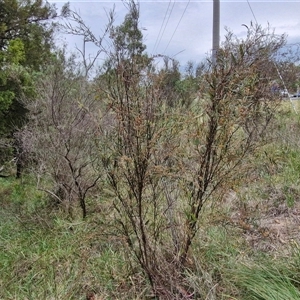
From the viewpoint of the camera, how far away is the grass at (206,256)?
2.42m

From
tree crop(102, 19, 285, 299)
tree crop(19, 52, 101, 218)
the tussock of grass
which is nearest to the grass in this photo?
the tussock of grass

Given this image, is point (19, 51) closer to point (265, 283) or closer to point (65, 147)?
point (65, 147)

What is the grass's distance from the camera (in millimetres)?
2416

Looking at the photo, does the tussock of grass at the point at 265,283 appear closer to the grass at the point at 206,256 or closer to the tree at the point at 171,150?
the grass at the point at 206,256

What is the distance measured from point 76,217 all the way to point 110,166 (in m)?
2.86

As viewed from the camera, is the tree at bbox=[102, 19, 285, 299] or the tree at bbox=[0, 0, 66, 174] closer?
the tree at bbox=[102, 19, 285, 299]

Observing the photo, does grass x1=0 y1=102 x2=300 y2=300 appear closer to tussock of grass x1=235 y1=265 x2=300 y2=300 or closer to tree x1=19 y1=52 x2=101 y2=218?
tussock of grass x1=235 y1=265 x2=300 y2=300

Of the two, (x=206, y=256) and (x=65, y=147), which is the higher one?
(x=65, y=147)


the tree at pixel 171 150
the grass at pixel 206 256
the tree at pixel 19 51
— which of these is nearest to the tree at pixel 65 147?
the grass at pixel 206 256

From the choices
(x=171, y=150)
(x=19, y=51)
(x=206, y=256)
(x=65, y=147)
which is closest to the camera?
(x=171, y=150)

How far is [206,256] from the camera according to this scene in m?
2.79

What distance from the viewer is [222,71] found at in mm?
2158

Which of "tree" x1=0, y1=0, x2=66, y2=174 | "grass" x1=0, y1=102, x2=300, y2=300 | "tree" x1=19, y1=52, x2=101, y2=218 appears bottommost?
"grass" x1=0, y1=102, x2=300, y2=300

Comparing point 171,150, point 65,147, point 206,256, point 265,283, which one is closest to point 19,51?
point 65,147
